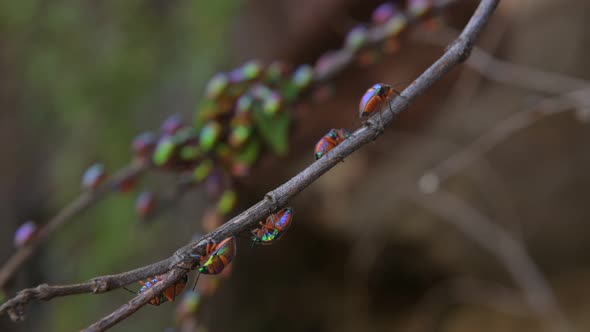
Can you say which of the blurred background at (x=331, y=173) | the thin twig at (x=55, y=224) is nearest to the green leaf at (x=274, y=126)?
the thin twig at (x=55, y=224)

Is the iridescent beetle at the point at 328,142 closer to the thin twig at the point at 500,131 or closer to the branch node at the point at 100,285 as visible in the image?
the branch node at the point at 100,285

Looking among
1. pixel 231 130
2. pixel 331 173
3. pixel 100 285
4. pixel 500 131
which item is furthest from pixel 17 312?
pixel 331 173

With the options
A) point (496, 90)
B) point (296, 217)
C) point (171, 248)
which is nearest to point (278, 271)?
point (296, 217)

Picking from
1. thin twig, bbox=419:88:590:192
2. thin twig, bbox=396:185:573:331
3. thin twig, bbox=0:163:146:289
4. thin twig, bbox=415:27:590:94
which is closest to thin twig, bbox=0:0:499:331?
thin twig, bbox=0:163:146:289

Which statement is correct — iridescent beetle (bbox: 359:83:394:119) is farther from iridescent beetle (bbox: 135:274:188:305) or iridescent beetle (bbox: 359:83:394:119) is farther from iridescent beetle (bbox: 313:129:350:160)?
iridescent beetle (bbox: 135:274:188:305)

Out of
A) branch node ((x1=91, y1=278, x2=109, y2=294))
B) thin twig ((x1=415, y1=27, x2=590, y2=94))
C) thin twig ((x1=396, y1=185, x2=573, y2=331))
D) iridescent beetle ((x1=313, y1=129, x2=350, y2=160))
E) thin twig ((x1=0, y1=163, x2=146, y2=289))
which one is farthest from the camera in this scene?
thin twig ((x1=396, y1=185, x2=573, y2=331))

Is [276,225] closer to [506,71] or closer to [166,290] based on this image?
[166,290]
